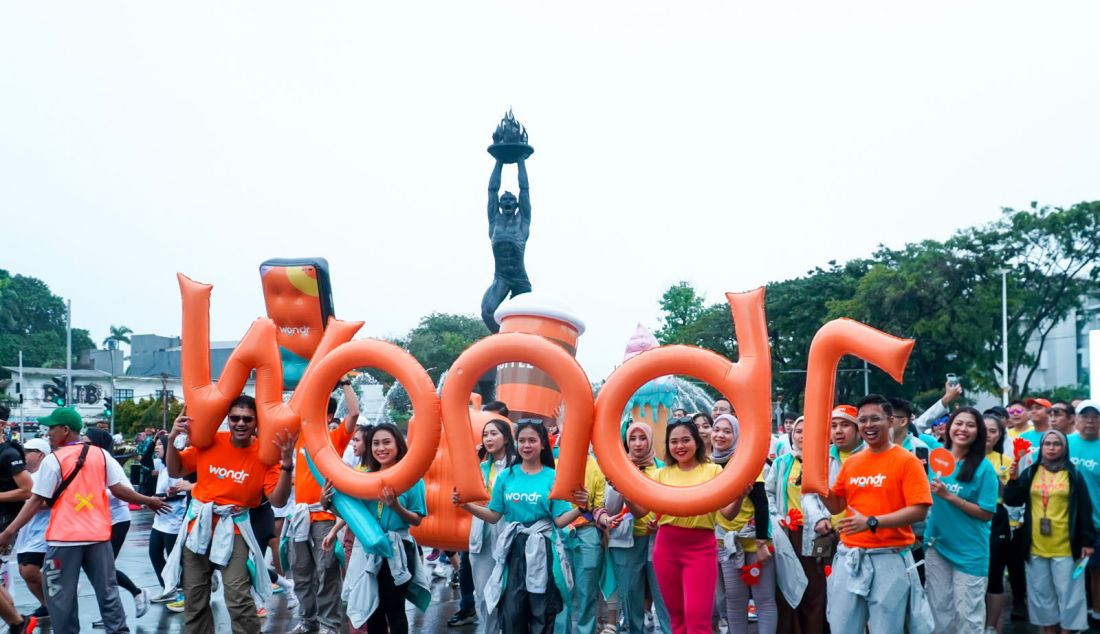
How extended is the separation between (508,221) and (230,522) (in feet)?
35.1

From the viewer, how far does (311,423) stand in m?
6.40

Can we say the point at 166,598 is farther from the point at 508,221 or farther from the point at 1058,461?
the point at 508,221

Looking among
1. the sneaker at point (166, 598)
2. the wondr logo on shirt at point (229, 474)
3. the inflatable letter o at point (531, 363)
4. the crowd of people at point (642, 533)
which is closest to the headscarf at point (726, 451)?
the crowd of people at point (642, 533)

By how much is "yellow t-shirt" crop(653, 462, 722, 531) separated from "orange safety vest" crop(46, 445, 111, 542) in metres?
3.56

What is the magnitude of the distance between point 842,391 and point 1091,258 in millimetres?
12554

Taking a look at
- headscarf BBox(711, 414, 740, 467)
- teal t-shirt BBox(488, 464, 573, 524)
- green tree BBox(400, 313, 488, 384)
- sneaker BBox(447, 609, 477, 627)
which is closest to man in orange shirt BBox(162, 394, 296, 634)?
teal t-shirt BBox(488, 464, 573, 524)

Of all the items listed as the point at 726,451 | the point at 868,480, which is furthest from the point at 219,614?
the point at 868,480

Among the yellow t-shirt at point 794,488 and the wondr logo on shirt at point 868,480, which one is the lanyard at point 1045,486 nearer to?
the yellow t-shirt at point 794,488

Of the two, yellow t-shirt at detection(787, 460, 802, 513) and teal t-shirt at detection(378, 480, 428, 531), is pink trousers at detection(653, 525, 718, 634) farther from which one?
teal t-shirt at detection(378, 480, 428, 531)

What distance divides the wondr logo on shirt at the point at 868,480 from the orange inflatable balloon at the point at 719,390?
0.47 metres

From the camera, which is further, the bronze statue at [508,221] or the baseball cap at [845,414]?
Answer: the bronze statue at [508,221]

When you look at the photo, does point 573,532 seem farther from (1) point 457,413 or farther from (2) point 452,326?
(2) point 452,326

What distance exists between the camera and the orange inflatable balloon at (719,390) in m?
5.66

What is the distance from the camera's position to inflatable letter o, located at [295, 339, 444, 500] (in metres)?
6.11
